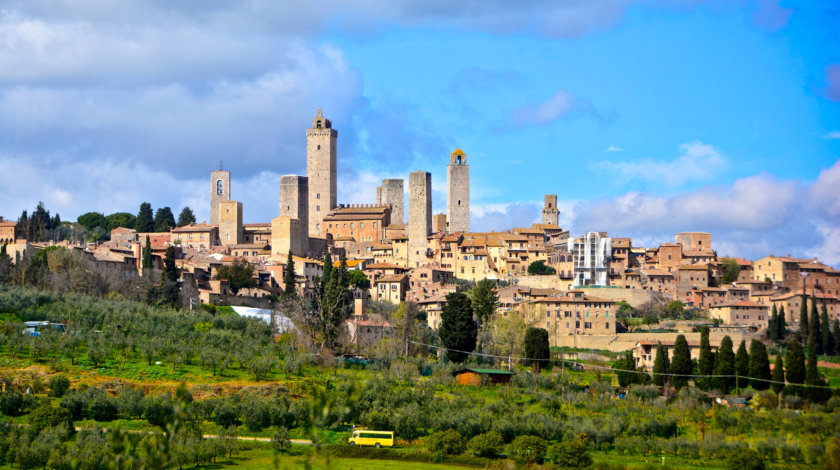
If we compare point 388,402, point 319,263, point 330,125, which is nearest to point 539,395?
point 388,402

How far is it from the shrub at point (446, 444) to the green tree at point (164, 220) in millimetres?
61217

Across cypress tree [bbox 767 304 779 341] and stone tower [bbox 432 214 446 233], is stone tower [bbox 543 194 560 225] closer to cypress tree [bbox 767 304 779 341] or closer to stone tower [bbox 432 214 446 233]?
stone tower [bbox 432 214 446 233]

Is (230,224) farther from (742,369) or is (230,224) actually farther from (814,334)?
(742,369)

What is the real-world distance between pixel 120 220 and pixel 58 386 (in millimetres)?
60796

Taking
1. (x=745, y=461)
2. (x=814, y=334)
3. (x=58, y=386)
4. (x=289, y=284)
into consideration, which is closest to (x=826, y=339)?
(x=814, y=334)

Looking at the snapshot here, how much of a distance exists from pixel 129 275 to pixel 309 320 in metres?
18.9

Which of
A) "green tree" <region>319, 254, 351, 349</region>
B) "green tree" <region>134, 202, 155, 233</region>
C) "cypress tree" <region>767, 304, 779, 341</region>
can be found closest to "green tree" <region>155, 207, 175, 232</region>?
"green tree" <region>134, 202, 155, 233</region>

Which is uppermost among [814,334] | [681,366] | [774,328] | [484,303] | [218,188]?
[218,188]

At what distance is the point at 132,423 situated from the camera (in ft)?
97.6

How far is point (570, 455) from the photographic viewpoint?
2859cm

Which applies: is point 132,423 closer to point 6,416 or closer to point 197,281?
point 6,416

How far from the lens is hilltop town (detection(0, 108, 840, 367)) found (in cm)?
5866

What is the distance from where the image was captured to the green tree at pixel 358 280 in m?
67.9

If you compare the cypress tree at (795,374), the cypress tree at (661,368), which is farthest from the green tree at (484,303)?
the cypress tree at (795,374)
